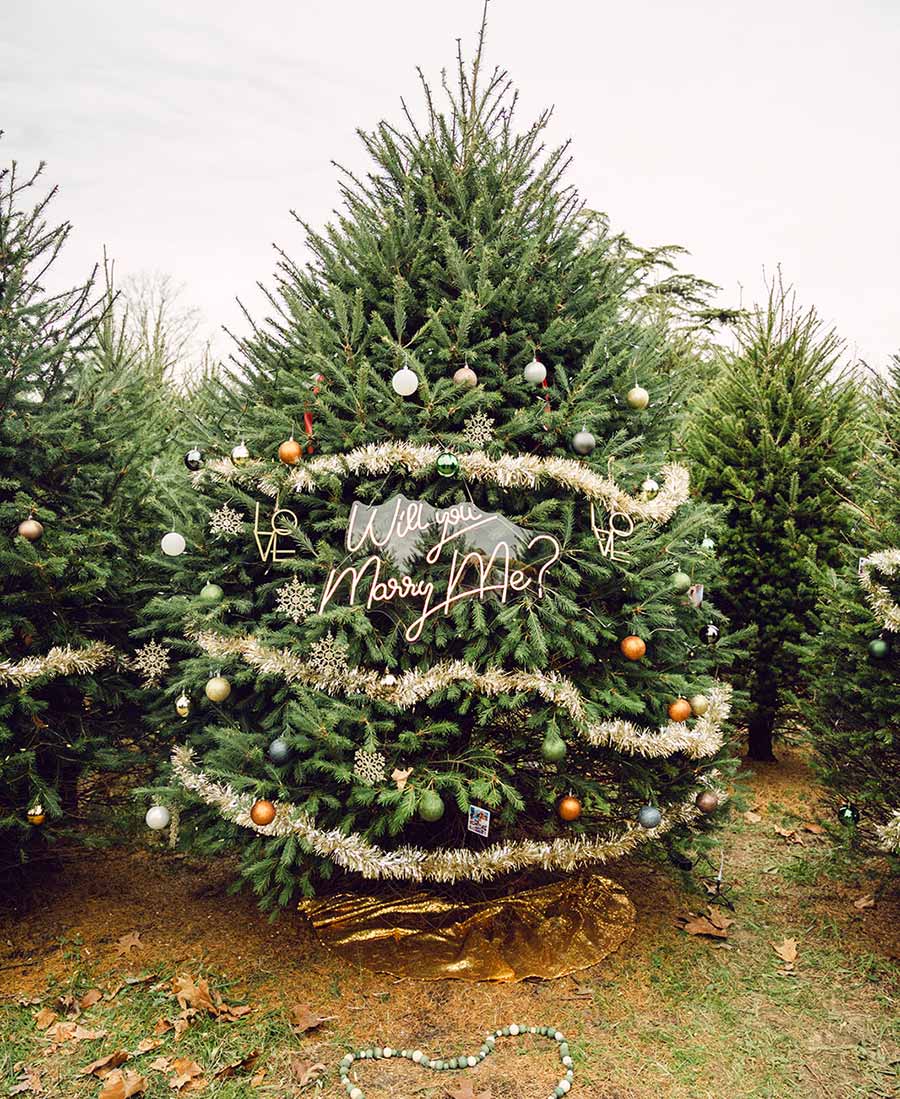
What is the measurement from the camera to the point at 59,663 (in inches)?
125

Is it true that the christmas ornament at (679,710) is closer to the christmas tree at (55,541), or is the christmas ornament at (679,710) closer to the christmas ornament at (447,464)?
the christmas ornament at (447,464)

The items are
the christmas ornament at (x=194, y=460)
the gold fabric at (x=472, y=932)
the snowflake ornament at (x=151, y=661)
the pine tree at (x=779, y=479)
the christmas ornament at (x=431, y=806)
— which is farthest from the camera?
the pine tree at (x=779, y=479)

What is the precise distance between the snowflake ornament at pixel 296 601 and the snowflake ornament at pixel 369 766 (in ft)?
2.01

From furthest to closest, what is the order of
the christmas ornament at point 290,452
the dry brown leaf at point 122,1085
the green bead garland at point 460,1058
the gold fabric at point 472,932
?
the gold fabric at point 472,932 < the christmas ornament at point 290,452 < the green bead garland at point 460,1058 < the dry brown leaf at point 122,1085

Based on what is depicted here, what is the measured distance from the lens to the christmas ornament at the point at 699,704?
316 centimetres

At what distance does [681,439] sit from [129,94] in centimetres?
583

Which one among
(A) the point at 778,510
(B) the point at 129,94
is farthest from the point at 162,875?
(B) the point at 129,94

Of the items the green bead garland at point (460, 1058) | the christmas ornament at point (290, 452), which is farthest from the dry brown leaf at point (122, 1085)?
the christmas ornament at point (290, 452)

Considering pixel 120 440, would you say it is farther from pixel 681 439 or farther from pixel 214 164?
pixel 214 164

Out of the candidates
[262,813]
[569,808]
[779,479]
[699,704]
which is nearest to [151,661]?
[262,813]

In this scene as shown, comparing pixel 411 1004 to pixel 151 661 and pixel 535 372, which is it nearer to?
pixel 151 661

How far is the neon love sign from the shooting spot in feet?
9.39

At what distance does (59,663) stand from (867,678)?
13.1 ft

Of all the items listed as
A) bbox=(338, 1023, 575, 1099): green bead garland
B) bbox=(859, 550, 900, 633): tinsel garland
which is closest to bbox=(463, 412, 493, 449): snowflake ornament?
bbox=(859, 550, 900, 633): tinsel garland
